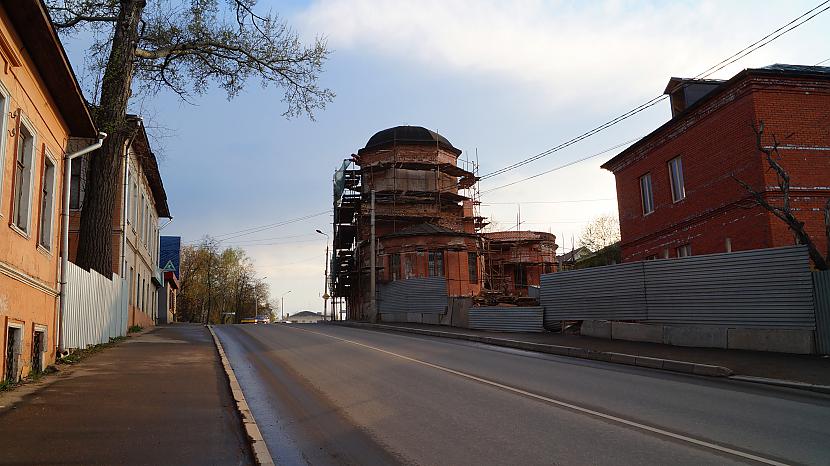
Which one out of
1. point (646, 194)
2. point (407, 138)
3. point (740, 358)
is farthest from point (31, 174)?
point (407, 138)

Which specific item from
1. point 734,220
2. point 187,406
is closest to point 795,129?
point 734,220

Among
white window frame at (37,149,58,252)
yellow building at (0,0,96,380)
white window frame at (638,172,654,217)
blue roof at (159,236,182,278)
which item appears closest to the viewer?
yellow building at (0,0,96,380)

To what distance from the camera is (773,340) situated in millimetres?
14523

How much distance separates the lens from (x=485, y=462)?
5.69 m

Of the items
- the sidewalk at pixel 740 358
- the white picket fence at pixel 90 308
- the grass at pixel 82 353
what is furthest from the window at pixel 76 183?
the sidewalk at pixel 740 358

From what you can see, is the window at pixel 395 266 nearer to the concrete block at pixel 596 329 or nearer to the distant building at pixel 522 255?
the distant building at pixel 522 255

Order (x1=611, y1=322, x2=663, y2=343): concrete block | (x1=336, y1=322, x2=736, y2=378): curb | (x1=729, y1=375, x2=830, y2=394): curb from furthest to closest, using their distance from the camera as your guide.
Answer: (x1=611, y1=322, x2=663, y2=343): concrete block → (x1=336, y1=322, x2=736, y2=378): curb → (x1=729, y1=375, x2=830, y2=394): curb

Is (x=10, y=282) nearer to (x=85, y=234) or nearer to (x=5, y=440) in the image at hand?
(x=5, y=440)

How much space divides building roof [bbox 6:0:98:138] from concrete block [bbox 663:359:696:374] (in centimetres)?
1321

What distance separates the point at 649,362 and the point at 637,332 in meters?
4.42

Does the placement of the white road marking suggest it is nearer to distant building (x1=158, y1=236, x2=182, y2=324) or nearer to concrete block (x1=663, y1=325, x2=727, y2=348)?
concrete block (x1=663, y1=325, x2=727, y2=348)

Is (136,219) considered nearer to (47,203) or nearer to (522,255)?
(47,203)

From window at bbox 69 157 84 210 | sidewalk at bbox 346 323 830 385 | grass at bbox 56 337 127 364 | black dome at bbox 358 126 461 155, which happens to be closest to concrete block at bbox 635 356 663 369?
sidewalk at bbox 346 323 830 385

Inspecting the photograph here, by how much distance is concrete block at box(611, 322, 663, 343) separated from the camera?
1770 centimetres
